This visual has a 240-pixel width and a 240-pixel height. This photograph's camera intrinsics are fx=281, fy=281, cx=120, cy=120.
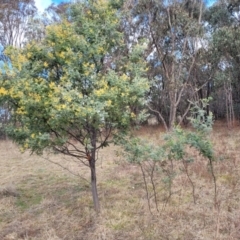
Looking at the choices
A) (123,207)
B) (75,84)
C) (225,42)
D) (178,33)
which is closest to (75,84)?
(75,84)

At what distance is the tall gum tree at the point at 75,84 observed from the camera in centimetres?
385

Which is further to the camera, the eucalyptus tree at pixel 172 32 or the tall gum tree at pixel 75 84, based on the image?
the eucalyptus tree at pixel 172 32

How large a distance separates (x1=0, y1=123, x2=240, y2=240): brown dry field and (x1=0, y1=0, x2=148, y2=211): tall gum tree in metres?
0.94

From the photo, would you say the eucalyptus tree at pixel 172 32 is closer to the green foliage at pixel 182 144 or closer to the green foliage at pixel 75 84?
the green foliage at pixel 75 84

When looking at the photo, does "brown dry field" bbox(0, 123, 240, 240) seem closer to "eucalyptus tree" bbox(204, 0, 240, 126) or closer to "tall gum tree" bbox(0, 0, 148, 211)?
"tall gum tree" bbox(0, 0, 148, 211)

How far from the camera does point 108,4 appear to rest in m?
4.51

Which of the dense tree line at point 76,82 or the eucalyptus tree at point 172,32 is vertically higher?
the eucalyptus tree at point 172,32

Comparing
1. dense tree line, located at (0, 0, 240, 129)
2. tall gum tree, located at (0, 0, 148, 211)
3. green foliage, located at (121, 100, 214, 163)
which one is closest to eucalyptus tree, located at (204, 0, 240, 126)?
dense tree line, located at (0, 0, 240, 129)

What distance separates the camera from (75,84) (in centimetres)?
419

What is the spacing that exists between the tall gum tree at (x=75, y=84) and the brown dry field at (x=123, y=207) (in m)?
0.94

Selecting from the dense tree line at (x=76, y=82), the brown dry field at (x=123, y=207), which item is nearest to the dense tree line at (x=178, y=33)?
the brown dry field at (x=123, y=207)

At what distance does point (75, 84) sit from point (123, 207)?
2263mm

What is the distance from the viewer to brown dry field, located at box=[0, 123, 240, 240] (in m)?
3.99

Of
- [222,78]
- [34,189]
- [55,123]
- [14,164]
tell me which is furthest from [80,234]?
[222,78]
